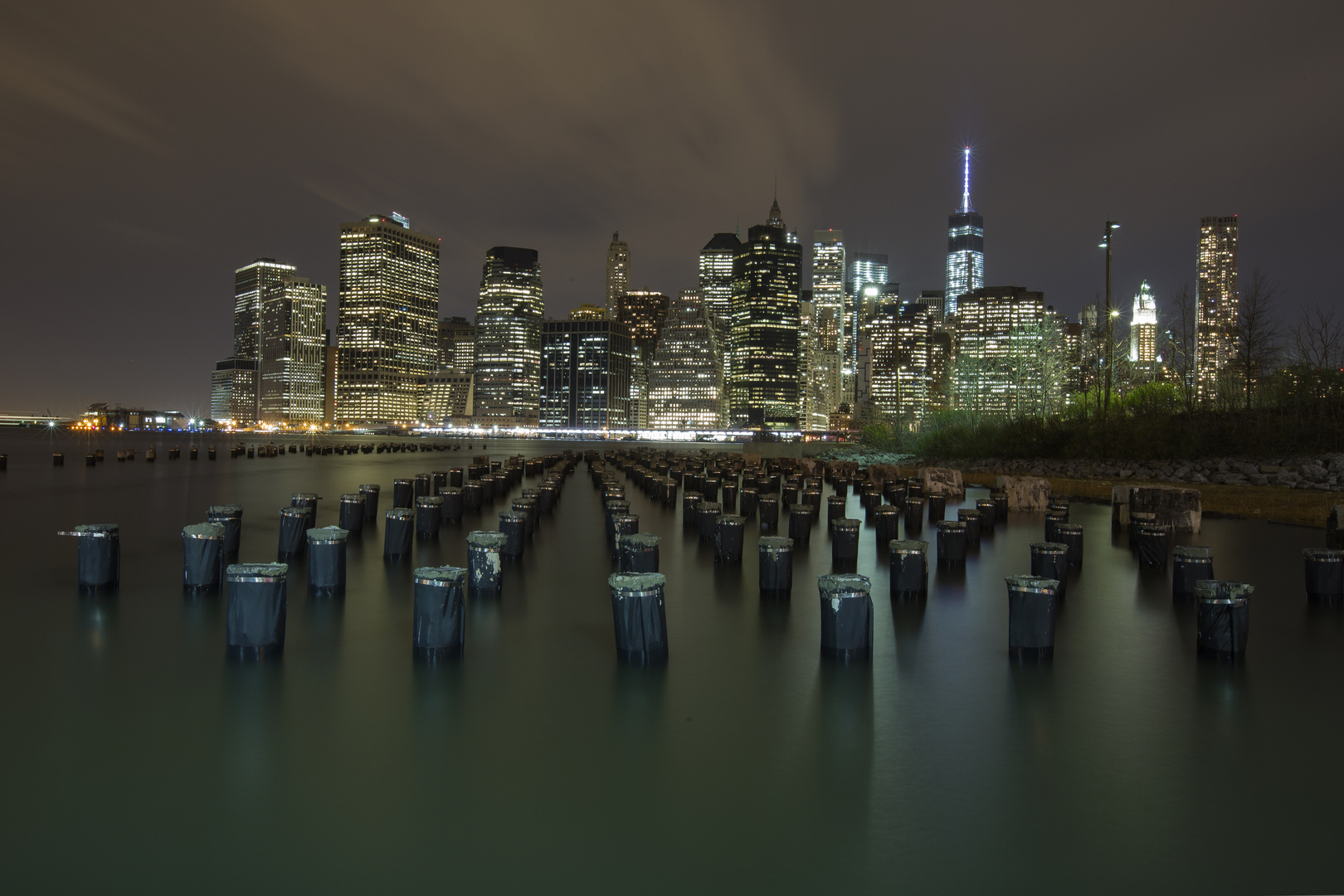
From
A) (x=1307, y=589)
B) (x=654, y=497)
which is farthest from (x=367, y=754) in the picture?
(x=654, y=497)

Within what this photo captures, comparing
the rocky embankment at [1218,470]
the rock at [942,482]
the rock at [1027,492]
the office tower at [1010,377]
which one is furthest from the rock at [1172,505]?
the office tower at [1010,377]

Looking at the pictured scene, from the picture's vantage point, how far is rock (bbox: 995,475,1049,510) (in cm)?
1945

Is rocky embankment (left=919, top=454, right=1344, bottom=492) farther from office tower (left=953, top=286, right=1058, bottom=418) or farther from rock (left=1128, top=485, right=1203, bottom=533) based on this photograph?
office tower (left=953, top=286, right=1058, bottom=418)

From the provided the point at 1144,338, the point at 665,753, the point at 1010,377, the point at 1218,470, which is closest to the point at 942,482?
the point at 1218,470

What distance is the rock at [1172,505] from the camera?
14.5 metres

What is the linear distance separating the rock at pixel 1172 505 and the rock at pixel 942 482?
704 centimetres

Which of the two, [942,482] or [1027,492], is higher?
[942,482]

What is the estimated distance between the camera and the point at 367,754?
4277 mm

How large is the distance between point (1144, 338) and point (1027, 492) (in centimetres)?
5348

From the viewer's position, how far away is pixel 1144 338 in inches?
2493

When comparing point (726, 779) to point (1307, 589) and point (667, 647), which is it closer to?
point (667, 647)

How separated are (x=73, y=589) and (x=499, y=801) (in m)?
7.23

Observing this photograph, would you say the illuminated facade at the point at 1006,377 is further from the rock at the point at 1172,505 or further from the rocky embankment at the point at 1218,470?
the rock at the point at 1172,505

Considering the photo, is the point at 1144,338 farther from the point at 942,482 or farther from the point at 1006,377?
the point at 942,482
